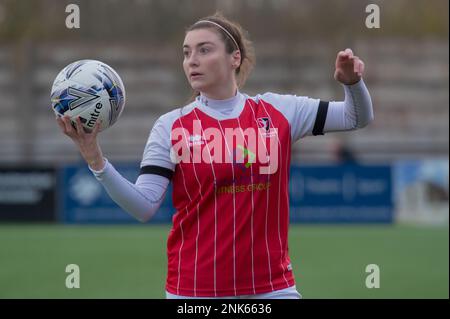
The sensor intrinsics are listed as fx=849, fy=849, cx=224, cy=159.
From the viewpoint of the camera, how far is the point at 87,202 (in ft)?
51.2

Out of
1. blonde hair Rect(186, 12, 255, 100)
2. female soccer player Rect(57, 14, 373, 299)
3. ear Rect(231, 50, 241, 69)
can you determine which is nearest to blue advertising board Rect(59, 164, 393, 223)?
blonde hair Rect(186, 12, 255, 100)

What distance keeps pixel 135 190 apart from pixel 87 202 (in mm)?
12081

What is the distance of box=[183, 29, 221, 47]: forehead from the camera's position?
392 cm

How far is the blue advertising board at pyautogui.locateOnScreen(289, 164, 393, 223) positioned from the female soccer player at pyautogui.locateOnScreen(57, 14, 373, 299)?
11.6m

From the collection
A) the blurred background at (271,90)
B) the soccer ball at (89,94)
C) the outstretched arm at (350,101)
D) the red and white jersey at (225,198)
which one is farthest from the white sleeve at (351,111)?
the blurred background at (271,90)

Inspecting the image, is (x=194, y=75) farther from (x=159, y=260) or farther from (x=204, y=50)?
(x=159, y=260)

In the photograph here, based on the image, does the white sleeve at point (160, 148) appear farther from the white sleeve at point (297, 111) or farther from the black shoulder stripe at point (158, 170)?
the white sleeve at point (297, 111)

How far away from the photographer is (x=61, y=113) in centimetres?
378

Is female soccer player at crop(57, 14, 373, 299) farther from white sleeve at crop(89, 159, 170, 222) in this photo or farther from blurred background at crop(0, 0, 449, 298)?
blurred background at crop(0, 0, 449, 298)

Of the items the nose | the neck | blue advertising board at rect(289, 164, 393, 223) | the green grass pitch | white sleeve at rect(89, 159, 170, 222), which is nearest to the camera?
white sleeve at rect(89, 159, 170, 222)

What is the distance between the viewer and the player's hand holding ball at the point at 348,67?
3.78 meters

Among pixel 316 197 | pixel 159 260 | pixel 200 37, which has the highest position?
pixel 200 37

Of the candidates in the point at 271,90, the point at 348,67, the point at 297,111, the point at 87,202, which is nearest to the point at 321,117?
the point at 297,111

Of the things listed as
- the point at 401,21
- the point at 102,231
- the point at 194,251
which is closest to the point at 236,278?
the point at 194,251
